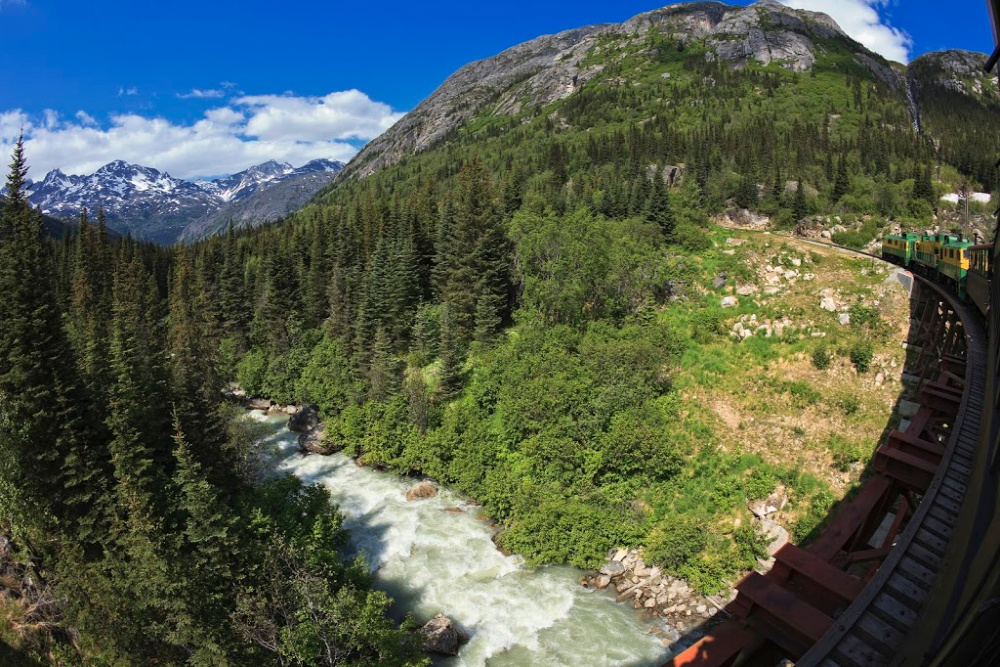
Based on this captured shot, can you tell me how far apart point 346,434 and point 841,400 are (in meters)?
35.3

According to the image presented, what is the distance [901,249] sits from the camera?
44531 mm

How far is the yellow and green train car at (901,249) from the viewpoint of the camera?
41787 mm

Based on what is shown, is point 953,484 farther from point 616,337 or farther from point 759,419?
point 616,337

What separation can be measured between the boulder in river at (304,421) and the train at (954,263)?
4464cm

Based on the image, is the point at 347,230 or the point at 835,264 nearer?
the point at 835,264

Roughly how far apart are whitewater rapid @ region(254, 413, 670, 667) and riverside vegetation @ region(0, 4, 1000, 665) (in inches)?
68.2

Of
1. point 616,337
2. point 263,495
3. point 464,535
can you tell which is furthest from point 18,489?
point 616,337

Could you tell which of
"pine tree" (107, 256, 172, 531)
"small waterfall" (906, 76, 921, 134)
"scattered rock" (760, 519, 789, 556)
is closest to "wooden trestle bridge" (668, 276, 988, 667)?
"scattered rock" (760, 519, 789, 556)

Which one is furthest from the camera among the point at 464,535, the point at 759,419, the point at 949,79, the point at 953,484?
the point at 949,79

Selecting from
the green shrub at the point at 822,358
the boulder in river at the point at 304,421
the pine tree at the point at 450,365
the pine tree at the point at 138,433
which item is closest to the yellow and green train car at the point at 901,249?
the green shrub at the point at 822,358

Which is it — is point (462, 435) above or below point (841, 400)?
below

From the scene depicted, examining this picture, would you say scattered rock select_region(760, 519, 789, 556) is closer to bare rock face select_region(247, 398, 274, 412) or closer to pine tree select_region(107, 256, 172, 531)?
pine tree select_region(107, 256, 172, 531)

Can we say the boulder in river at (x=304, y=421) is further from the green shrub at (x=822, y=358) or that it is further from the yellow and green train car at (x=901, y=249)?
the yellow and green train car at (x=901, y=249)

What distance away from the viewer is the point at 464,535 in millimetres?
28375
